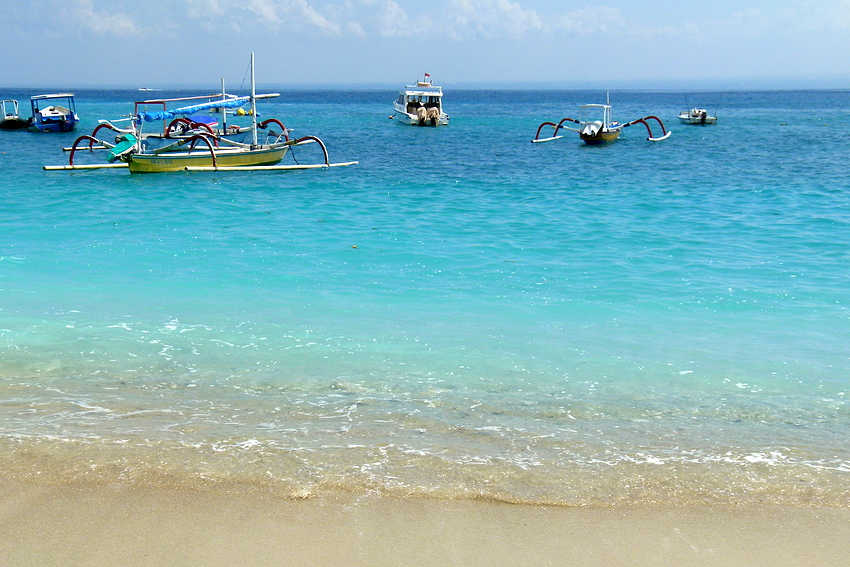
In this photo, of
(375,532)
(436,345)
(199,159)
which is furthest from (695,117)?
(375,532)

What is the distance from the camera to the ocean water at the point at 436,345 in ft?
18.2

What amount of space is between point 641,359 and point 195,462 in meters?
5.19

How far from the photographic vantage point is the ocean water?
18.2ft

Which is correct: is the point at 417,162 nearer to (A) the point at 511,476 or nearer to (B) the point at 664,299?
(B) the point at 664,299

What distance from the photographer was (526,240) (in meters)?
15.7

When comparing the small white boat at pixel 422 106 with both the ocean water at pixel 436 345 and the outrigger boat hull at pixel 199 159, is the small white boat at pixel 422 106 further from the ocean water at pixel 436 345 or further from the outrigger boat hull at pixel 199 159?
the ocean water at pixel 436 345

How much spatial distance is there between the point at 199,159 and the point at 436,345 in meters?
20.1

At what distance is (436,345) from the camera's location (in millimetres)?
9055

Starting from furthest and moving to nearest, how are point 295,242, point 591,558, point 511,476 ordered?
point 295,242 → point 511,476 → point 591,558

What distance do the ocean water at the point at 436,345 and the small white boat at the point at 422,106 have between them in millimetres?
35109

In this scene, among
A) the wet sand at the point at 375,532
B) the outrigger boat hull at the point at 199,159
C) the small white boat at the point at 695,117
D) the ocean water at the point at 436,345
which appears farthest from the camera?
the small white boat at the point at 695,117

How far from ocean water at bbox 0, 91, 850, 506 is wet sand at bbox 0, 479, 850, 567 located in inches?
8.2

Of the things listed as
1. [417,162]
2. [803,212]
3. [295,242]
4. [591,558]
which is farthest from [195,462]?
[417,162]

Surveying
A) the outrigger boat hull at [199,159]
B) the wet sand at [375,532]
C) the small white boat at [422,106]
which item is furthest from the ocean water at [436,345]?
the small white boat at [422,106]
